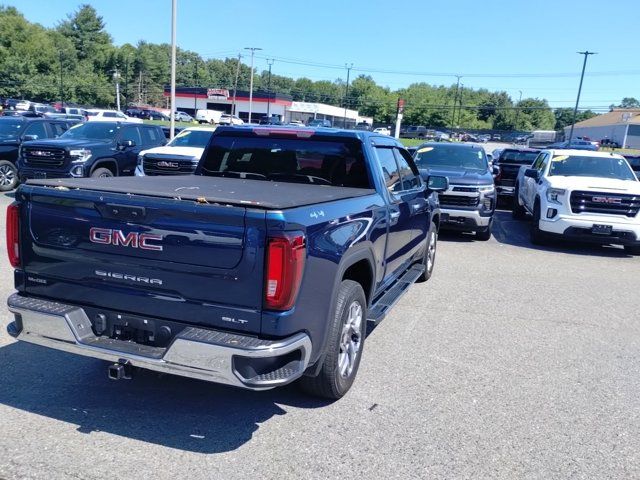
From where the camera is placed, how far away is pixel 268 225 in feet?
9.94

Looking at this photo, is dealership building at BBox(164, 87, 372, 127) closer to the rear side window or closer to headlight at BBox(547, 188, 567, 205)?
headlight at BBox(547, 188, 567, 205)

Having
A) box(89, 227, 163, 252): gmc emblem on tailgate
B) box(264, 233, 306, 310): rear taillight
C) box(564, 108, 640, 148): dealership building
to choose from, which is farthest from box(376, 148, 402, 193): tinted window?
box(564, 108, 640, 148): dealership building

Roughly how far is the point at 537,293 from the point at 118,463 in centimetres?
598

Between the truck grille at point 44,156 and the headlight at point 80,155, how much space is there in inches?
7.2

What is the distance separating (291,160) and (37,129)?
12.4 m

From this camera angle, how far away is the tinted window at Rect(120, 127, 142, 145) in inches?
554

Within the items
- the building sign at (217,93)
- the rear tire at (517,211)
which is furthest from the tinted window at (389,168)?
the building sign at (217,93)

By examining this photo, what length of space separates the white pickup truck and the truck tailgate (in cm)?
867

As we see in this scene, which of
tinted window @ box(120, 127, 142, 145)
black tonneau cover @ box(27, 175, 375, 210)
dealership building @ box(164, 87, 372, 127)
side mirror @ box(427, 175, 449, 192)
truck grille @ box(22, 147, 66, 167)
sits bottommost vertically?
truck grille @ box(22, 147, 66, 167)

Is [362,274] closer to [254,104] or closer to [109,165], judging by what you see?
[109,165]

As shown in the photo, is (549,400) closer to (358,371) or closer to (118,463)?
(358,371)

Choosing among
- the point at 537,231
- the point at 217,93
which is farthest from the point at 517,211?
the point at 217,93

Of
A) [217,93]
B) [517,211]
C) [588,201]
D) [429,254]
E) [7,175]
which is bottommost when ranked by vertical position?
[7,175]

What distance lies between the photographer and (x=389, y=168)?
551cm
